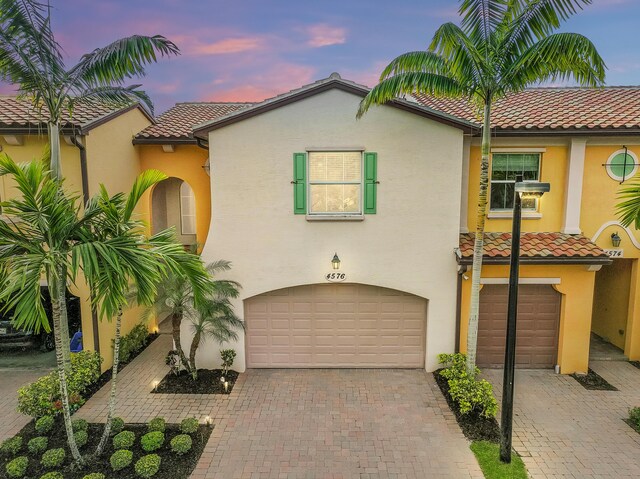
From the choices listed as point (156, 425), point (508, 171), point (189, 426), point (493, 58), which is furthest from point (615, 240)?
point (156, 425)

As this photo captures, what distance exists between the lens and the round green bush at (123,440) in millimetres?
7055

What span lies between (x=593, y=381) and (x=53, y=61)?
50.3ft

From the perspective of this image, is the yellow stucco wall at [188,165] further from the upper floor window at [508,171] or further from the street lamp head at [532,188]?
the street lamp head at [532,188]

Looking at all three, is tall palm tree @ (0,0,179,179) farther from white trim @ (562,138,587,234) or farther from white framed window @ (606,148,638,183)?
white framed window @ (606,148,638,183)

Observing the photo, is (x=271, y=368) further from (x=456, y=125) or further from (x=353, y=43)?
(x=353, y=43)

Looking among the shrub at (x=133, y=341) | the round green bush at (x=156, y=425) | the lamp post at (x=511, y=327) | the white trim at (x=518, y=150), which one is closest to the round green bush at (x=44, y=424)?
the round green bush at (x=156, y=425)

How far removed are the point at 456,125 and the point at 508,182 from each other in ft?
9.25

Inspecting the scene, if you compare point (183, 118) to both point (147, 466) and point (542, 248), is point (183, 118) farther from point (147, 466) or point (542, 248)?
point (542, 248)

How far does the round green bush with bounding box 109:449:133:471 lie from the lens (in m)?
6.49

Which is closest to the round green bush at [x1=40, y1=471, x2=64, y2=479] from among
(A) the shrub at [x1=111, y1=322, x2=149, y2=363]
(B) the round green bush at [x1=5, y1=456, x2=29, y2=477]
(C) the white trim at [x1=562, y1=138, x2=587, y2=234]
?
(B) the round green bush at [x1=5, y1=456, x2=29, y2=477]

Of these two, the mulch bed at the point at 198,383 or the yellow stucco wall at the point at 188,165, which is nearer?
the mulch bed at the point at 198,383

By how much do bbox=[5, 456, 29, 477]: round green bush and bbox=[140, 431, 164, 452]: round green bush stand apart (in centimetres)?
185

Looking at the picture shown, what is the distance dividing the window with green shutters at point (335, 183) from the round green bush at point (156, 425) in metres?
5.82

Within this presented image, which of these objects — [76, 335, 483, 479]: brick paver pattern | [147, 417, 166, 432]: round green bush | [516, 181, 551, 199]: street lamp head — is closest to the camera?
[516, 181, 551, 199]: street lamp head
